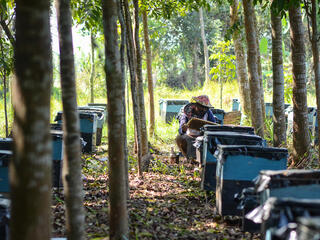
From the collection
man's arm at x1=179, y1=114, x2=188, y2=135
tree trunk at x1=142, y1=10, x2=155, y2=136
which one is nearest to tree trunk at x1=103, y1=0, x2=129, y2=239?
man's arm at x1=179, y1=114, x2=188, y2=135

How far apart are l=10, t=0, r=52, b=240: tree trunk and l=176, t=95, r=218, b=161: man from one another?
7410 mm

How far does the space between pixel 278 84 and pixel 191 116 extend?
2453 mm

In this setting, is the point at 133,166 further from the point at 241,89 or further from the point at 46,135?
the point at 46,135

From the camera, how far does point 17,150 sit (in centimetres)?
226

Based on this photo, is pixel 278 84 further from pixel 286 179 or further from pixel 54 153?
pixel 286 179

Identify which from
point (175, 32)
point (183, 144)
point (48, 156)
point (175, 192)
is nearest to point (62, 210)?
point (175, 192)

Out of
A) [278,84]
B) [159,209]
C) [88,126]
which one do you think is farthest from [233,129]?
[88,126]

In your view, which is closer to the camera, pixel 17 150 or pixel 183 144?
pixel 17 150

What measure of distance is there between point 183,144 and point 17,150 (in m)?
7.73

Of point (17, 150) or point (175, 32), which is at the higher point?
point (175, 32)

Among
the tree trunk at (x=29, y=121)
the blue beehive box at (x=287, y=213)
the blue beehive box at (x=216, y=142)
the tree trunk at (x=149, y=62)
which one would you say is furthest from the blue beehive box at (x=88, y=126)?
the tree trunk at (x=29, y=121)

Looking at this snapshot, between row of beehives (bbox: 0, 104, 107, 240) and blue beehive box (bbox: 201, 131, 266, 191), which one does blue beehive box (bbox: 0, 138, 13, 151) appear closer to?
row of beehives (bbox: 0, 104, 107, 240)

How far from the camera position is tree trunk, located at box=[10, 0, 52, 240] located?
2232 mm

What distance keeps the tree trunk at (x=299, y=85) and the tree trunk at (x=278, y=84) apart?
69cm
